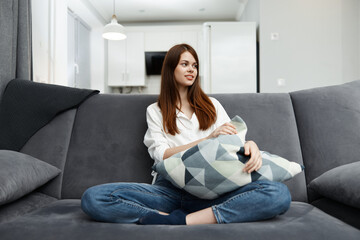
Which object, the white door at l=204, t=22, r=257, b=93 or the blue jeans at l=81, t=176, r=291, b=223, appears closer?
the blue jeans at l=81, t=176, r=291, b=223

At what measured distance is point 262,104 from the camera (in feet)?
4.91

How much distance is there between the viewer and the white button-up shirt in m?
1.33

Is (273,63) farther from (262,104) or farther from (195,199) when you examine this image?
(195,199)

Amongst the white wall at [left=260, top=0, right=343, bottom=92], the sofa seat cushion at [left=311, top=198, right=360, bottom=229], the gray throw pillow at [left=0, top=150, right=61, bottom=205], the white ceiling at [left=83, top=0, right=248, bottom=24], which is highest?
the white ceiling at [left=83, top=0, right=248, bottom=24]

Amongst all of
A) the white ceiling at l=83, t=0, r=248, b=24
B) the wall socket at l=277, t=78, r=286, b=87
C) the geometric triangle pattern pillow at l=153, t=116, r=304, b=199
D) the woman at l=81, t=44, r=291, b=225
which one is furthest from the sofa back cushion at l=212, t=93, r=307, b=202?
the white ceiling at l=83, t=0, r=248, b=24

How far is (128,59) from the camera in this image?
6094 millimetres

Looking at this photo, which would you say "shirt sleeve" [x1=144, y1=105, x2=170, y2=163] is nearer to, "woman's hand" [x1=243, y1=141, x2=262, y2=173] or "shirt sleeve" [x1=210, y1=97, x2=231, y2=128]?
"shirt sleeve" [x1=210, y1=97, x2=231, y2=128]

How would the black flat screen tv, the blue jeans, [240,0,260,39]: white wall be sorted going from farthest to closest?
1. the black flat screen tv
2. [240,0,260,39]: white wall
3. the blue jeans

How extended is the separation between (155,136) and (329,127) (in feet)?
2.66

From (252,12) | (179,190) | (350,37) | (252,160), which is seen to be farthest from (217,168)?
(252,12)

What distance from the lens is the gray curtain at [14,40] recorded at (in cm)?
164

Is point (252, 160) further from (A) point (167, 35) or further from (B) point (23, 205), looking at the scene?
(A) point (167, 35)

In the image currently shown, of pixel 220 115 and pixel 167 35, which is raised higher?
pixel 167 35

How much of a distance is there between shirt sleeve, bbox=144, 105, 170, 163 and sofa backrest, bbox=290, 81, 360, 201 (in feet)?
2.20
